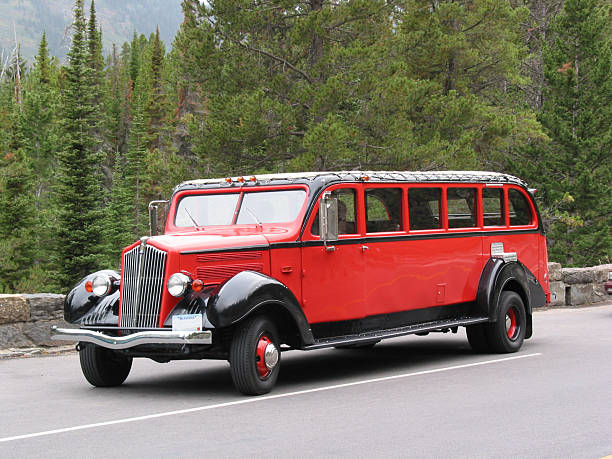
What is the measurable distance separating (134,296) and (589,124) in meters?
34.9

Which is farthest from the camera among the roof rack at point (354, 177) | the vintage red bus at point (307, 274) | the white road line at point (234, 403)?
the roof rack at point (354, 177)

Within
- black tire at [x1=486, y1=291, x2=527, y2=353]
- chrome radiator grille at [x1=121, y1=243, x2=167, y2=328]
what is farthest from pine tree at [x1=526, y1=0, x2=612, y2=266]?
chrome radiator grille at [x1=121, y1=243, x2=167, y2=328]

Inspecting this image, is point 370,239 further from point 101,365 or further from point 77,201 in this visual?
point 77,201

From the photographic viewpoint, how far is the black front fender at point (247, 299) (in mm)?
8531

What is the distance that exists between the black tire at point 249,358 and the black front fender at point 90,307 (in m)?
1.43

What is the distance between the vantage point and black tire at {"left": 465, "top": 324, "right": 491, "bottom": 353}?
12.3 metres

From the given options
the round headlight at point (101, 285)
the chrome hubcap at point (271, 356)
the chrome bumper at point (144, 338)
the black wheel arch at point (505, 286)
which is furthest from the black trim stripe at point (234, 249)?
the black wheel arch at point (505, 286)

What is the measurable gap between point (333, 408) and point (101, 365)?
300 cm

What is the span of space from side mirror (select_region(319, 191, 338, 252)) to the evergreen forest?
1616 centimetres

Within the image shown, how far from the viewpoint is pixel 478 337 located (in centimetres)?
1237

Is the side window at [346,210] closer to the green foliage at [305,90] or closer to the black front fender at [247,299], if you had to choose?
the black front fender at [247,299]

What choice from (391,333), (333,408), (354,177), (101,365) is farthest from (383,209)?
(101,365)

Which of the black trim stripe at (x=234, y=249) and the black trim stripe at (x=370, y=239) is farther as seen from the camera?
the black trim stripe at (x=370, y=239)

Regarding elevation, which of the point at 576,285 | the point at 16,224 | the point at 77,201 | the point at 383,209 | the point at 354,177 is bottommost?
the point at 576,285
